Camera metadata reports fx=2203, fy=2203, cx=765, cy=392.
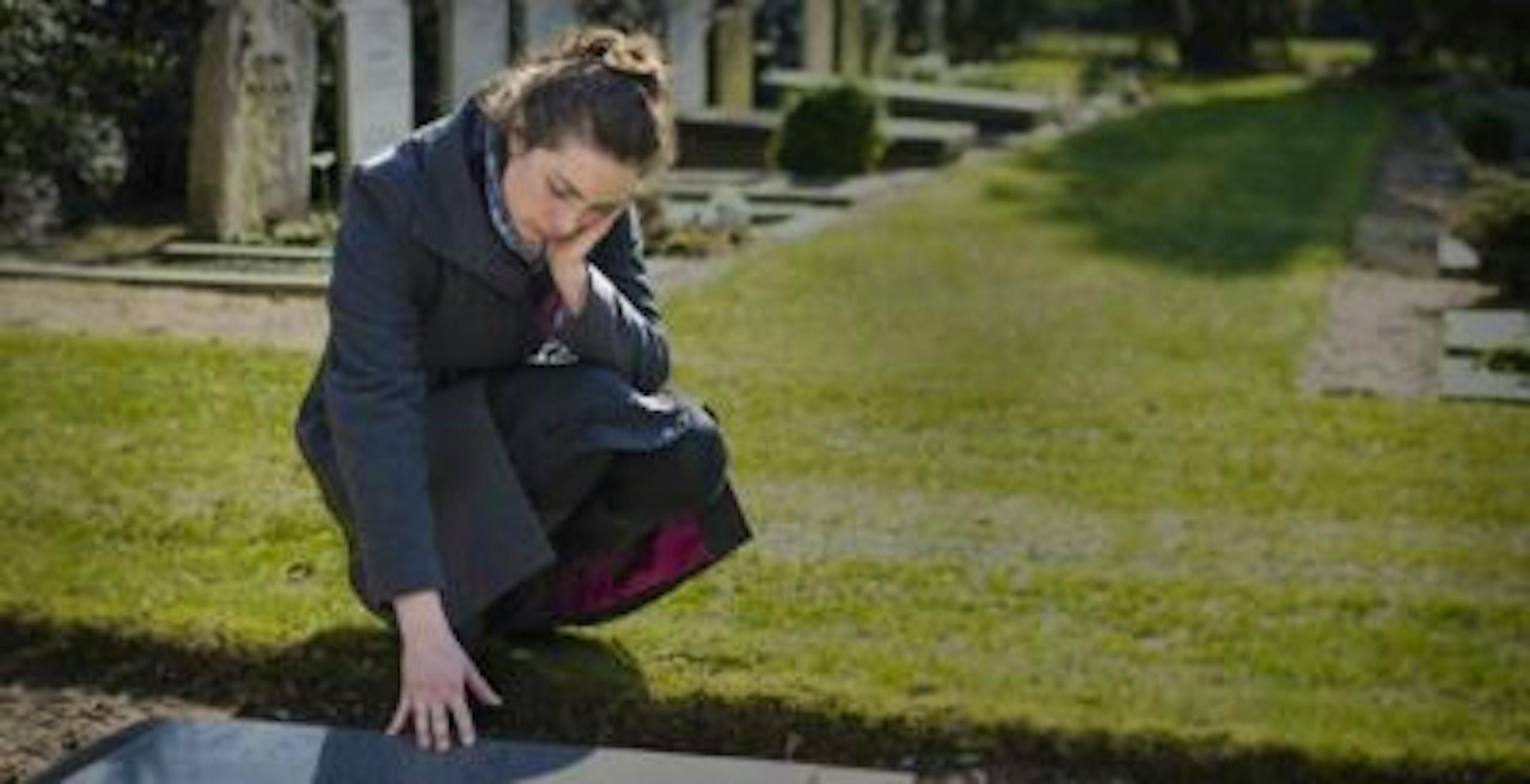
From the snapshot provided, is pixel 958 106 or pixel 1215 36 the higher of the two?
pixel 1215 36

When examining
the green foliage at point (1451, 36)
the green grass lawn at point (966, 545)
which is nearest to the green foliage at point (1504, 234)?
the green grass lawn at point (966, 545)

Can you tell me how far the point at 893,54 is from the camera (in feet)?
69.7

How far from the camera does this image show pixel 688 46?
1454cm

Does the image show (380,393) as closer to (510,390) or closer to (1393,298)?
(510,390)

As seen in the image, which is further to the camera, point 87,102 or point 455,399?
point 87,102

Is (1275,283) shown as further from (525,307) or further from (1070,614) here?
(525,307)

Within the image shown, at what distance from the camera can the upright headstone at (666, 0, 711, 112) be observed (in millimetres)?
14141

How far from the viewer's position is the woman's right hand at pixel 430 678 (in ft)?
10.2

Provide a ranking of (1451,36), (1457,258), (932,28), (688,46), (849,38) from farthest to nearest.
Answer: (932,28)
(1451,36)
(849,38)
(688,46)
(1457,258)

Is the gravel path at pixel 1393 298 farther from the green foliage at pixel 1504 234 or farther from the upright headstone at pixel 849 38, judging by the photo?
the upright headstone at pixel 849 38

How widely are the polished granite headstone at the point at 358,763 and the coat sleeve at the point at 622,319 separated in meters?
0.73

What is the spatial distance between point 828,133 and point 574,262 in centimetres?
1009

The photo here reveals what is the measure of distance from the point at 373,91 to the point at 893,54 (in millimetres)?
12112

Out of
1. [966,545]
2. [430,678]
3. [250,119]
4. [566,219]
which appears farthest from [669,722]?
[250,119]
